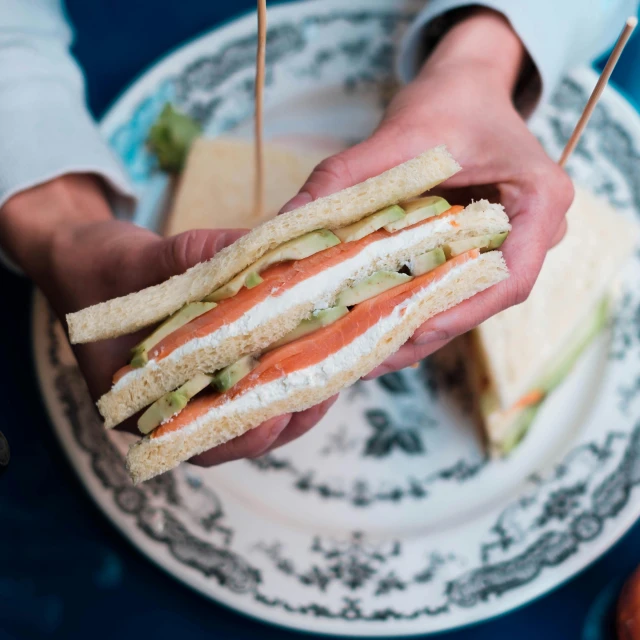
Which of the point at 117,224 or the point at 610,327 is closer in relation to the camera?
the point at 117,224

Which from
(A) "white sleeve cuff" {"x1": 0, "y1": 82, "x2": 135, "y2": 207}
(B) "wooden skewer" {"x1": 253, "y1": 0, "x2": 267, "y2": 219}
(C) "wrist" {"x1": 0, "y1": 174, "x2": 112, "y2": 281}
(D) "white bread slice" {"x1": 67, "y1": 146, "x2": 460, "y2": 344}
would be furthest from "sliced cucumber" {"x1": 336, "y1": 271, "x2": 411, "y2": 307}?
(A) "white sleeve cuff" {"x1": 0, "y1": 82, "x2": 135, "y2": 207}

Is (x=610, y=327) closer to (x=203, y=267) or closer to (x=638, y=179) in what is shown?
(x=638, y=179)

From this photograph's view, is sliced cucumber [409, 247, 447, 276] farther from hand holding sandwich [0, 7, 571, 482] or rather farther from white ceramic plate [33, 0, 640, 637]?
white ceramic plate [33, 0, 640, 637]

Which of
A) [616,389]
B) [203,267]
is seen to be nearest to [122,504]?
[203,267]

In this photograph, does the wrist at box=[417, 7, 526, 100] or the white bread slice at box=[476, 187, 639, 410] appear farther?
the white bread slice at box=[476, 187, 639, 410]

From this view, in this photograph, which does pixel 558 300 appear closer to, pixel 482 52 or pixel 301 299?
pixel 482 52

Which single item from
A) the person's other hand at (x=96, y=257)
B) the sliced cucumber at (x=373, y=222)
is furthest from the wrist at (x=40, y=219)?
the sliced cucumber at (x=373, y=222)

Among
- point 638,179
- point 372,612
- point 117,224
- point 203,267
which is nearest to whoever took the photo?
point 203,267
